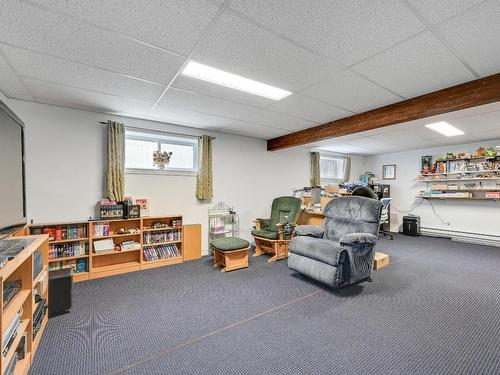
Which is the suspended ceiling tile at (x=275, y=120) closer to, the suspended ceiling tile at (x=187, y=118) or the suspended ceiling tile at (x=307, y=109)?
the suspended ceiling tile at (x=307, y=109)

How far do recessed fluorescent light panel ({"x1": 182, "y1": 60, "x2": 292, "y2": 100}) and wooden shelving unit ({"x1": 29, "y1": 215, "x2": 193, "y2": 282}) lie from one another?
2.31 meters

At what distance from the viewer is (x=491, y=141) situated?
5.23m

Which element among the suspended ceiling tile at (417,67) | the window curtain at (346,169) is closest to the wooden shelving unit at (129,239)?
the suspended ceiling tile at (417,67)

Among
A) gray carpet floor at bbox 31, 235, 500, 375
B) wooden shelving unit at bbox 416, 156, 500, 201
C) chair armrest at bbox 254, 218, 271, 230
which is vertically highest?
wooden shelving unit at bbox 416, 156, 500, 201

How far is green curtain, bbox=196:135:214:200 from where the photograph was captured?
430 centimetres

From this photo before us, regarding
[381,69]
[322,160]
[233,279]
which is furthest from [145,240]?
[322,160]

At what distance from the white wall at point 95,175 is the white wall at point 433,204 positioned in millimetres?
4033

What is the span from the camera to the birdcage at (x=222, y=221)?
4457 mm

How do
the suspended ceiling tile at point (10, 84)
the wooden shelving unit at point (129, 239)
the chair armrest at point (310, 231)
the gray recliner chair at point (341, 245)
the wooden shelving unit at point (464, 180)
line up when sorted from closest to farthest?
the suspended ceiling tile at point (10, 84) → the gray recliner chair at point (341, 245) → the wooden shelving unit at point (129, 239) → the chair armrest at point (310, 231) → the wooden shelving unit at point (464, 180)

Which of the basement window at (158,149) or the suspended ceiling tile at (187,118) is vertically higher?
the suspended ceiling tile at (187,118)

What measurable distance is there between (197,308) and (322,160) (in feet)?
17.7

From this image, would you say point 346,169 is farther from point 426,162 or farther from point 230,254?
point 230,254

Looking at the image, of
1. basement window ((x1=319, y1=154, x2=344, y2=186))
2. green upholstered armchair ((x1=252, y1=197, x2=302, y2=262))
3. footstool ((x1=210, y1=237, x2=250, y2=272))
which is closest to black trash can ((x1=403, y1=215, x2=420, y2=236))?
basement window ((x1=319, y1=154, x2=344, y2=186))

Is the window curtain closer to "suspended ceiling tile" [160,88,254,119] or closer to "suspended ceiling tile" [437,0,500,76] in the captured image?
"suspended ceiling tile" [160,88,254,119]
